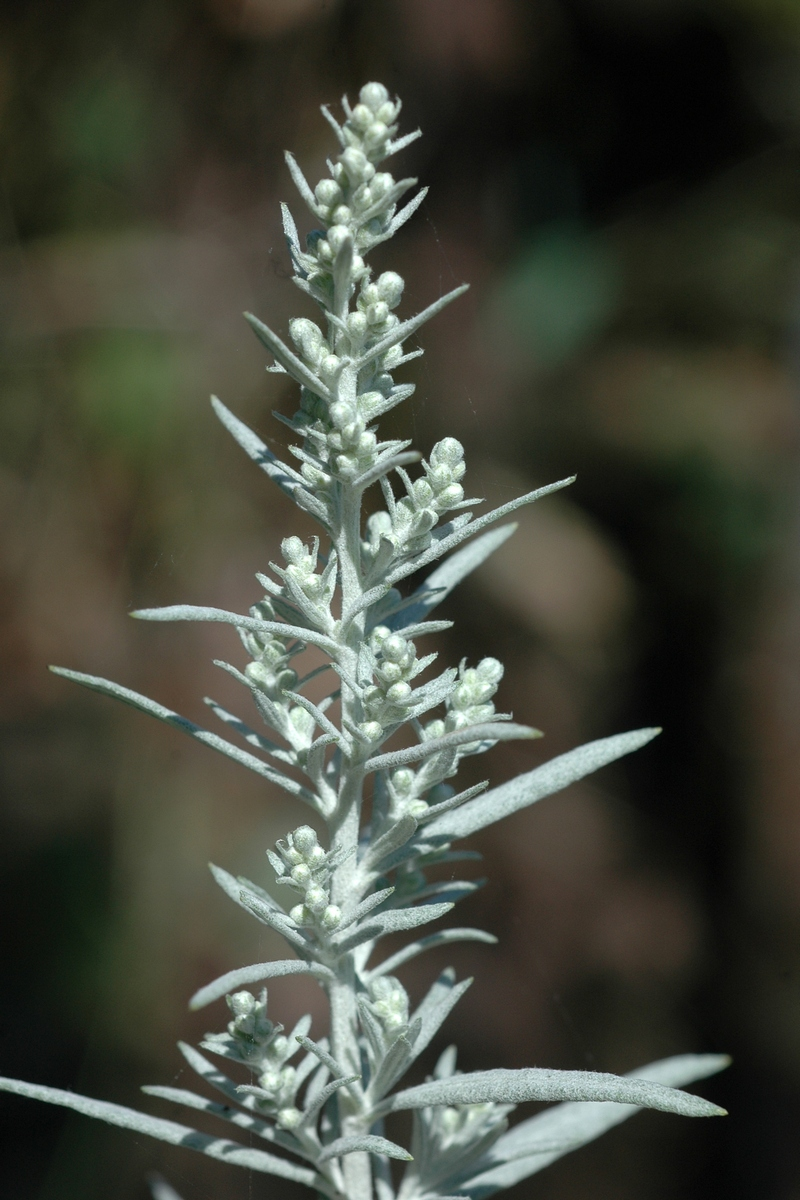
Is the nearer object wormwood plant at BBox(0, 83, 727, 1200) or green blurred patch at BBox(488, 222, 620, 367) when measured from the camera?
wormwood plant at BBox(0, 83, 727, 1200)

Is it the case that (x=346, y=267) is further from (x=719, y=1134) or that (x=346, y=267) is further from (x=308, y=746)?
(x=719, y=1134)

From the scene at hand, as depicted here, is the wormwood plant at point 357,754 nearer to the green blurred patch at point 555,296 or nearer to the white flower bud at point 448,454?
the white flower bud at point 448,454

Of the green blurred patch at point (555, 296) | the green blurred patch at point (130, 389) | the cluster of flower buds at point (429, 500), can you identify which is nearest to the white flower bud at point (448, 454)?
the cluster of flower buds at point (429, 500)

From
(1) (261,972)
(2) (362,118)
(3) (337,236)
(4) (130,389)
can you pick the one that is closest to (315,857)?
(1) (261,972)

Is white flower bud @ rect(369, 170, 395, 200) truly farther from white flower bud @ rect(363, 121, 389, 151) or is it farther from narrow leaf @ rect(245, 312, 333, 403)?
narrow leaf @ rect(245, 312, 333, 403)

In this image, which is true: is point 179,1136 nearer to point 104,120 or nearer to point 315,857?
point 315,857

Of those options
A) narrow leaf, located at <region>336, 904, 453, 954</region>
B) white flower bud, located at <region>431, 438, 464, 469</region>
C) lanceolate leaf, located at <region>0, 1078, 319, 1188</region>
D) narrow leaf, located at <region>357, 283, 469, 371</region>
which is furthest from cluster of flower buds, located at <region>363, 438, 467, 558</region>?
lanceolate leaf, located at <region>0, 1078, 319, 1188</region>
